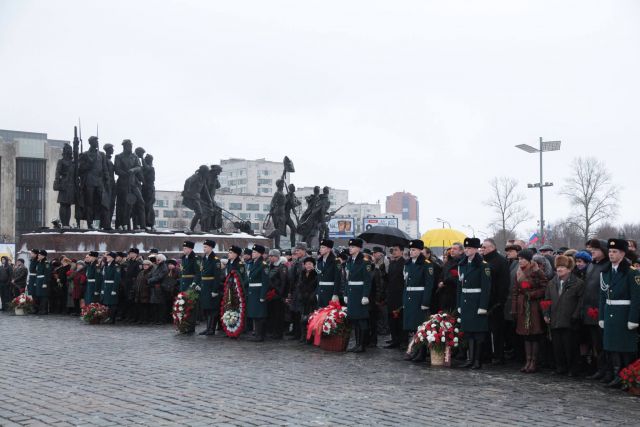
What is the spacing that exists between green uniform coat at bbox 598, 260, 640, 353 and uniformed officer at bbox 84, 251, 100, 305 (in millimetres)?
13825

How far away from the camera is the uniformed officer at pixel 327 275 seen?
1448 cm

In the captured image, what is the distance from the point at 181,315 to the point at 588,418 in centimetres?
992

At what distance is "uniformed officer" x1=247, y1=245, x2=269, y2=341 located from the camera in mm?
15125

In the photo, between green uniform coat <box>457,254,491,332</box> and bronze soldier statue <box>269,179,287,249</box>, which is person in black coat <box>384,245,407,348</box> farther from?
bronze soldier statue <box>269,179,287,249</box>

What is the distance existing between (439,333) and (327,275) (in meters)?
3.52

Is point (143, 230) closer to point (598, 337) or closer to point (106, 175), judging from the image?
point (106, 175)

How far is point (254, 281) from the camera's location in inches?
603

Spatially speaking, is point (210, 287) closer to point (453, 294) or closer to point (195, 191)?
point (453, 294)

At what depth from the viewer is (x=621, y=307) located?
31.9ft

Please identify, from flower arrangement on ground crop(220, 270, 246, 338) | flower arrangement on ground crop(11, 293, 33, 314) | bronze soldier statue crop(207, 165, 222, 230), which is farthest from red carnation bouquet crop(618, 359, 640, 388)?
bronze soldier statue crop(207, 165, 222, 230)

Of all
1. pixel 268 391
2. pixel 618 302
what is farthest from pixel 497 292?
pixel 268 391

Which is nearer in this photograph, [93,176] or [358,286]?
[358,286]

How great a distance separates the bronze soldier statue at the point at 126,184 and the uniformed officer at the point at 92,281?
6681 millimetres

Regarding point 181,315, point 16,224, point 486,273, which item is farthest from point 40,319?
point 16,224
